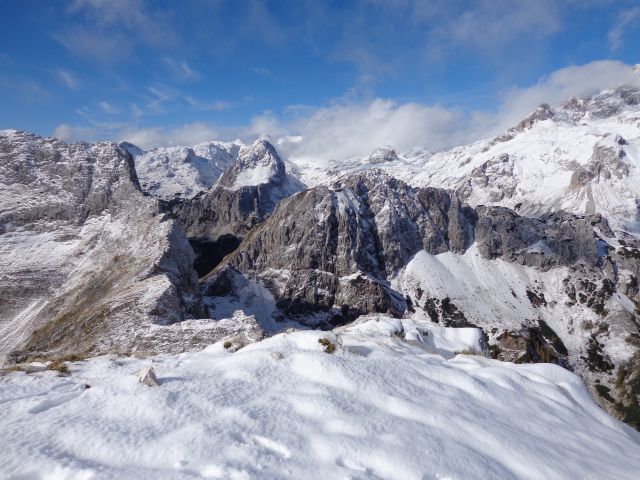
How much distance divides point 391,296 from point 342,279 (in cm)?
2570

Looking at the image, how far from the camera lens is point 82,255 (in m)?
108

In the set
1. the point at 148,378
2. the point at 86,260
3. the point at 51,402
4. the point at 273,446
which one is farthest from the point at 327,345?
the point at 86,260

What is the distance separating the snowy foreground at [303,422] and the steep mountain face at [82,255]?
35.7 m

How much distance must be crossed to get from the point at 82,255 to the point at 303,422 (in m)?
115

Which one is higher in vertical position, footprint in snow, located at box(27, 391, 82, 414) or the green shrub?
the green shrub

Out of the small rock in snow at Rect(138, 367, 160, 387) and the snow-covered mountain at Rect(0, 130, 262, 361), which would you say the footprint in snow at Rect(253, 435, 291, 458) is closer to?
the small rock in snow at Rect(138, 367, 160, 387)

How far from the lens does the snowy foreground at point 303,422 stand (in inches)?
381

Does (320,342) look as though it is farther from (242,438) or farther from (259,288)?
(259,288)

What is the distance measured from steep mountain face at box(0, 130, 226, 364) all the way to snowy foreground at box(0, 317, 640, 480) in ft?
117

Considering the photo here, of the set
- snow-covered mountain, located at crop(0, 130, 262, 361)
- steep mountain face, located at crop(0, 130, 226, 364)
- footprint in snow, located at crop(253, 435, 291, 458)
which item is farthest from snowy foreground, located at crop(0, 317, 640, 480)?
steep mountain face, located at crop(0, 130, 226, 364)

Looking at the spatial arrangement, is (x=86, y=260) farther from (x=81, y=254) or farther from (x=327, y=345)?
(x=327, y=345)

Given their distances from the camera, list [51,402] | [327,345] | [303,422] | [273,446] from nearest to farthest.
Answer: [273,446] → [303,422] → [51,402] → [327,345]

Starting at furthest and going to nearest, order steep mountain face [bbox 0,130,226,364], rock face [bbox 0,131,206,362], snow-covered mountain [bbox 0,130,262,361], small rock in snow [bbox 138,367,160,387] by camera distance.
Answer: rock face [bbox 0,131,206,362] < steep mountain face [bbox 0,130,226,364] < snow-covered mountain [bbox 0,130,262,361] < small rock in snow [bbox 138,367,160,387]

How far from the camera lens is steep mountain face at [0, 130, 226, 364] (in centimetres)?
5919
